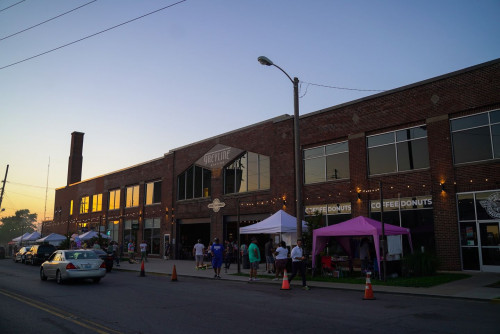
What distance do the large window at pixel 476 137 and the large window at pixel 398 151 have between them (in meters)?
1.54

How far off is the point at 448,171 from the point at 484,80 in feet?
14.4

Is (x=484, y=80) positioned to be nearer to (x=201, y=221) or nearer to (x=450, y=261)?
(x=450, y=261)

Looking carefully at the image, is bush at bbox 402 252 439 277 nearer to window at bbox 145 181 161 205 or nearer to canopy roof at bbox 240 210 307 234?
canopy roof at bbox 240 210 307 234

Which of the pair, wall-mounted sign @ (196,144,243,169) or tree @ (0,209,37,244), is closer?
wall-mounted sign @ (196,144,243,169)

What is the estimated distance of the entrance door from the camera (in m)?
17.5

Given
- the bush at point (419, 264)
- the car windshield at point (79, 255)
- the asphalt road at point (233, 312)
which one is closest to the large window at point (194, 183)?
the car windshield at point (79, 255)

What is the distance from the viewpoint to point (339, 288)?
580 inches

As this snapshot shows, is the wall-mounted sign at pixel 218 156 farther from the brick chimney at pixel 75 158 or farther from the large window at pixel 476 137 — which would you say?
the brick chimney at pixel 75 158

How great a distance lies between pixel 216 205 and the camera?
3212 cm

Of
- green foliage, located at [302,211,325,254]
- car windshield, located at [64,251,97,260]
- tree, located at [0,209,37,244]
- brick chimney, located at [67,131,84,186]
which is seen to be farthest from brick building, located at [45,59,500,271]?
tree, located at [0,209,37,244]

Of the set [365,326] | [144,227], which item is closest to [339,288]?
[365,326]

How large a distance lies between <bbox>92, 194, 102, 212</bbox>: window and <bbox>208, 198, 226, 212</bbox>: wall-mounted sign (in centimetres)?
2186

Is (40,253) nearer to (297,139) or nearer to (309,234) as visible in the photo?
(309,234)

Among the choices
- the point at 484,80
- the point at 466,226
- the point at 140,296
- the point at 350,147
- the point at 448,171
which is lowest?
the point at 140,296
